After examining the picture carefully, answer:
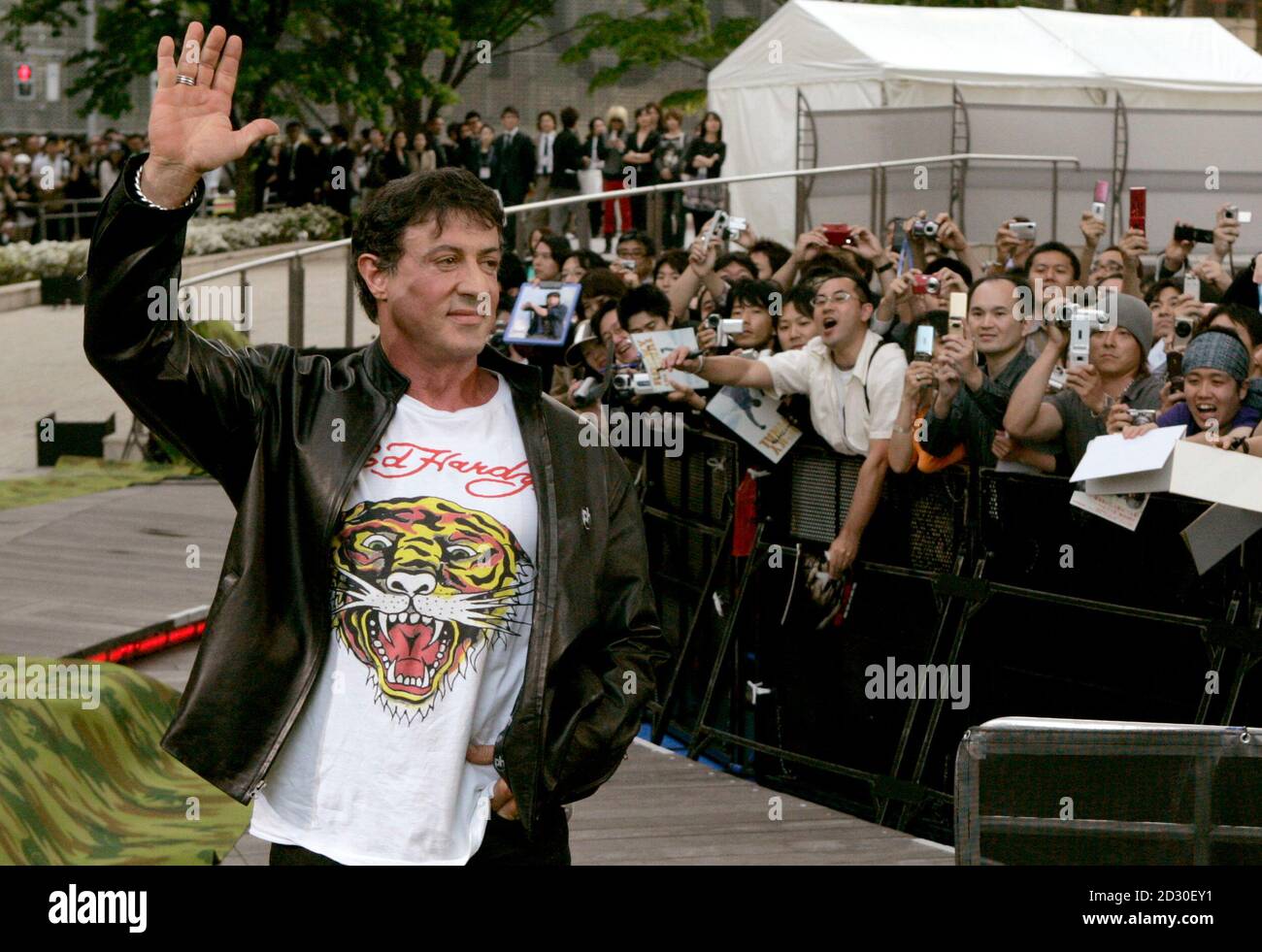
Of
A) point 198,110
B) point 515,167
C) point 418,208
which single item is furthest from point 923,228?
point 515,167

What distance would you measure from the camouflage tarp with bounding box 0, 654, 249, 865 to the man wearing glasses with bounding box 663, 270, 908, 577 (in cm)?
242

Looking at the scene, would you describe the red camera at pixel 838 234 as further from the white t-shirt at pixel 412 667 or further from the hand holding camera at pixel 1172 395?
the white t-shirt at pixel 412 667

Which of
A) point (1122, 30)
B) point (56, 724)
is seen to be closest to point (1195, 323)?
point (56, 724)

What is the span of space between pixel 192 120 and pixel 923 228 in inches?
265

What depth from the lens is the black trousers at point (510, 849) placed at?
10.2 feet

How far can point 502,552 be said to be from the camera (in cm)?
318

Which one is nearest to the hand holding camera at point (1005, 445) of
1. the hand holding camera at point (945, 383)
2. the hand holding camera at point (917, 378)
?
the hand holding camera at point (945, 383)

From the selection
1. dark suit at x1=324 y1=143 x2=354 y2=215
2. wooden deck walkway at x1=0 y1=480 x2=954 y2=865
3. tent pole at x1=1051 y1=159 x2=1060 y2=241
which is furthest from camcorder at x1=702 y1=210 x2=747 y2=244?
dark suit at x1=324 y1=143 x2=354 y2=215

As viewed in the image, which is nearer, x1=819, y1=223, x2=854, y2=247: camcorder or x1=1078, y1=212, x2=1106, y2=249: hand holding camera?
x1=819, y1=223, x2=854, y2=247: camcorder

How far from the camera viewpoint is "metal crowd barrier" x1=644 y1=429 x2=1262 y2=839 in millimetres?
6043

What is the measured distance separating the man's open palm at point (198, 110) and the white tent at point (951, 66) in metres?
18.9

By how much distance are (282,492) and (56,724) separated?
12.2 feet

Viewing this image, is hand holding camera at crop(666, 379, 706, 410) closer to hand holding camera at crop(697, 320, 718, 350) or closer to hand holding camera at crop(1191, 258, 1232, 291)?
hand holding camera at crop(697, 320, 718, 350)
